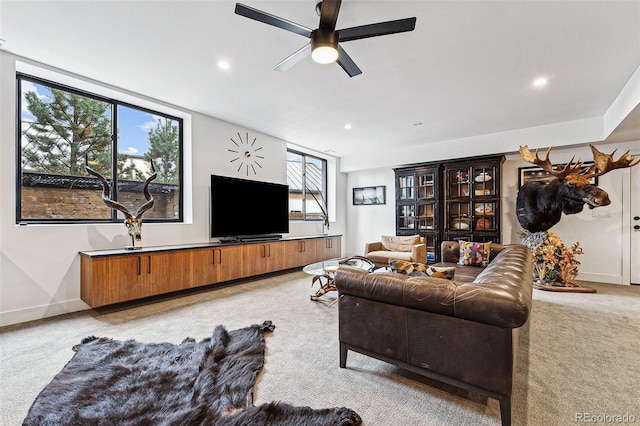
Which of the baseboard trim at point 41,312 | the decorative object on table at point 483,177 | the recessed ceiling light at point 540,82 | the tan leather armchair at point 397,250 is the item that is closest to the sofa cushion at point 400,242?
the tan leather armchair at point 397,250

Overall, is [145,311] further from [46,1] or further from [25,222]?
[46,1]

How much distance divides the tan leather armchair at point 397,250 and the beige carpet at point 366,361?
186 centimetres

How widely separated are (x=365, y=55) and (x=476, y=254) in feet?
9.78

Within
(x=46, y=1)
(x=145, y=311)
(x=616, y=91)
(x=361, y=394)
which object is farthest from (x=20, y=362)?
(x=616, y=91)

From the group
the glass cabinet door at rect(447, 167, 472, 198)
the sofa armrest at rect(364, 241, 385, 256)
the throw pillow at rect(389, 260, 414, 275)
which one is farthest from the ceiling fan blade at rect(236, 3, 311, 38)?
the glass cabinet door at rect(447, 167, 472, 198)

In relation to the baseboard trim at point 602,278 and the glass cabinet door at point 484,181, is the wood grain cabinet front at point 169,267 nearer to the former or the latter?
the glass cabinet door at point 484,181

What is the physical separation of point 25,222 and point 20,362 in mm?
1708

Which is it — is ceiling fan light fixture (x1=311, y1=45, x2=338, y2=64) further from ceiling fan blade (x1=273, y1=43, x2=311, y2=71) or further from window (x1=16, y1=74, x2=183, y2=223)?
window (x1=16, y1=74, x2=183, y2=223)

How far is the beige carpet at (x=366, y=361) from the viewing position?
1.61 m

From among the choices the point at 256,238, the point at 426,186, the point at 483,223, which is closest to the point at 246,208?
the point at 256,238

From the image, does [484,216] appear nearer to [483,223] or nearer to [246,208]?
[483,223]

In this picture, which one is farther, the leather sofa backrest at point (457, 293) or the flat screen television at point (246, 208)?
the flat screen television at point (246, 208)

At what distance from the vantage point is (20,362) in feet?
7.02

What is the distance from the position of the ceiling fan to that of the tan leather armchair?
12.0 ft
